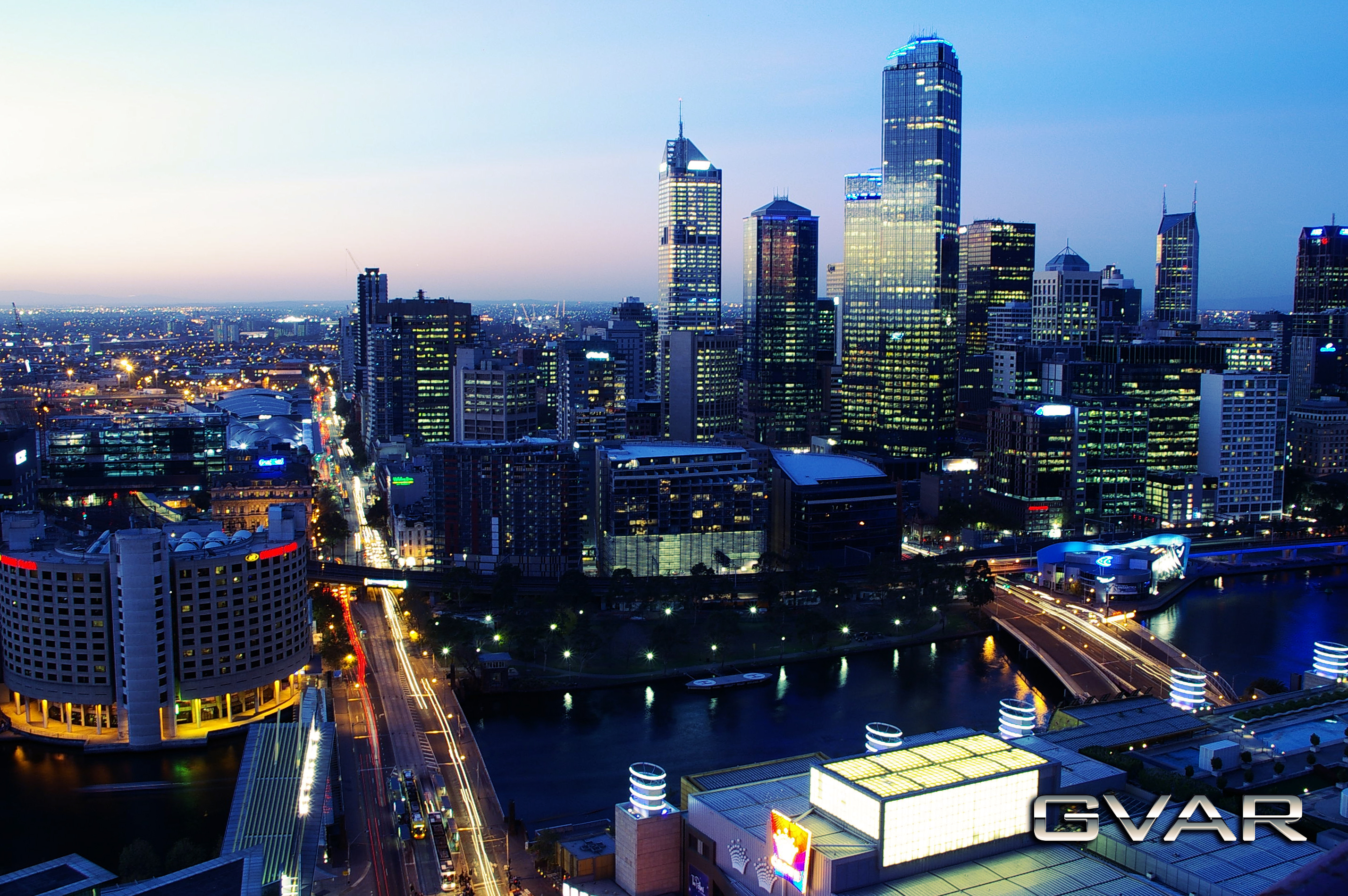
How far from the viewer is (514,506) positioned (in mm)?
34438

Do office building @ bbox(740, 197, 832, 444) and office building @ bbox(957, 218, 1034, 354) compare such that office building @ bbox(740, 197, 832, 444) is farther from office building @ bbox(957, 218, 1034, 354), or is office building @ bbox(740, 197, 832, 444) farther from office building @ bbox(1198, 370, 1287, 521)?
office building @ bbox(1198, 370, 1287, 521)

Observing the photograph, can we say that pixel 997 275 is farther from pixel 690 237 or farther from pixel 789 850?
pixel 789 850

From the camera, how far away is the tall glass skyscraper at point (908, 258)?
58.5 metres

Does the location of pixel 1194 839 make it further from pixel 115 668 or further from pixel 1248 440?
pixel 1248 440

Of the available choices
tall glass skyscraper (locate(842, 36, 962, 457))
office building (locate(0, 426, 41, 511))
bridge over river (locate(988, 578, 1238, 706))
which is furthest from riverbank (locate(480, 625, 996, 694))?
tall glass skyscraper (locate(842, 36, 962, 457))

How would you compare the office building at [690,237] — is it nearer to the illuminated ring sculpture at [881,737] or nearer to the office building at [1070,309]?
the office building at [1070,309]

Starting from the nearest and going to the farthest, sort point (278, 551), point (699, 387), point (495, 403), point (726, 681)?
point (278, 551) → point (726, 681) → point (495, 403) → point (699, 387)

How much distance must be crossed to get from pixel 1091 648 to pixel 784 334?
4214 centimetres

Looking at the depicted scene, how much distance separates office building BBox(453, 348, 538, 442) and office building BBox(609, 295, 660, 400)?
24.3 meters

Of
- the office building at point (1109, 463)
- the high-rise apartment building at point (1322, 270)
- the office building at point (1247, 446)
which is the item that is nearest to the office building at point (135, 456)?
the office building at point (1109, 463)

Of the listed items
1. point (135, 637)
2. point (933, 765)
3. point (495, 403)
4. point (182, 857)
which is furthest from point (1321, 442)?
point (182, 857)

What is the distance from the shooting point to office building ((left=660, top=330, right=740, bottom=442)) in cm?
6106

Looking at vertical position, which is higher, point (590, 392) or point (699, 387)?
point (699, 387)

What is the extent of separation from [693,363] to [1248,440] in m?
26.1
